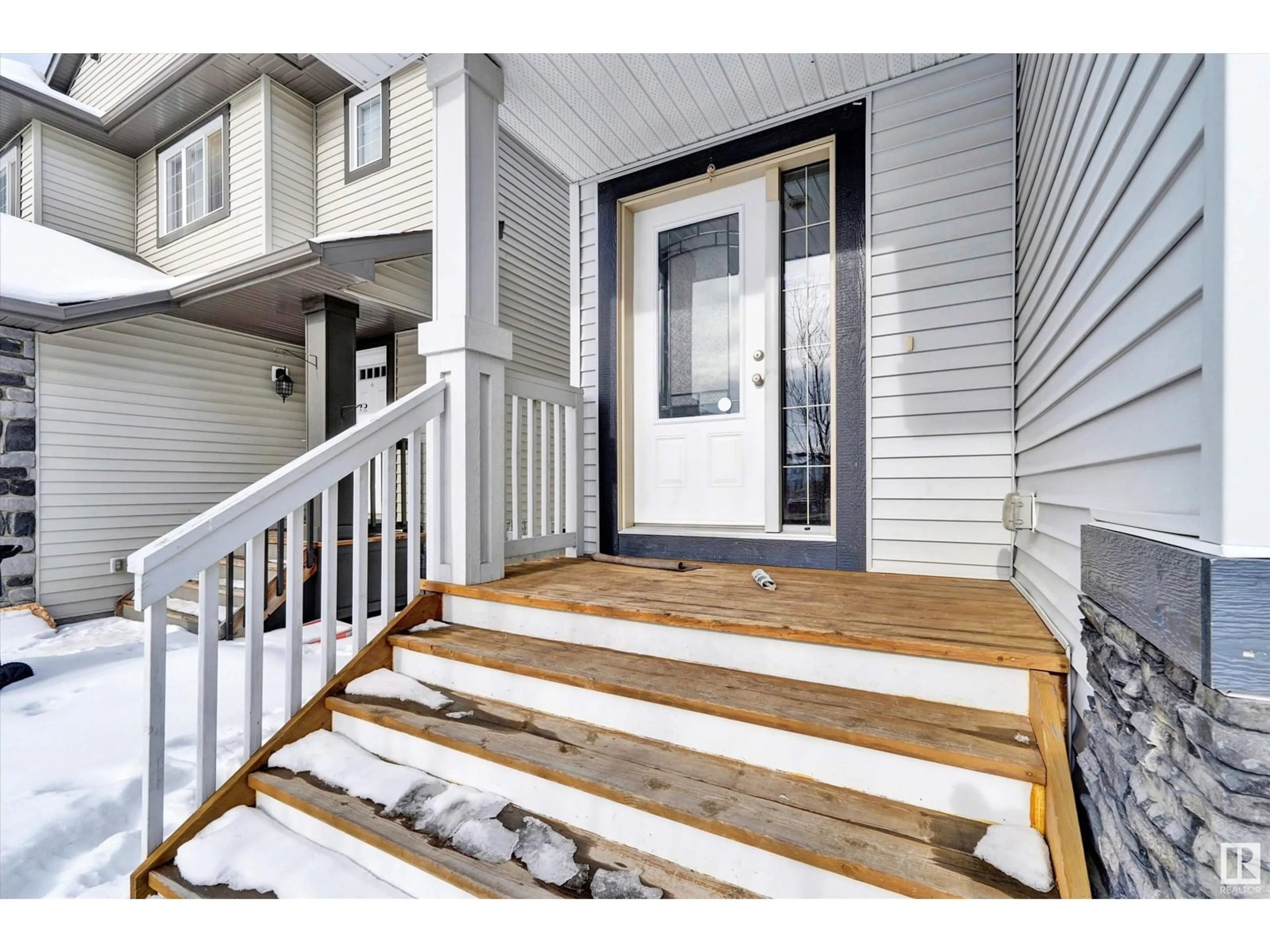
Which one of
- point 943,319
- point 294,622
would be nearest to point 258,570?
point 294,622

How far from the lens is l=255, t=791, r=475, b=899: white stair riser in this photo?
117 centimetres

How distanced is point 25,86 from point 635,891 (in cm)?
969

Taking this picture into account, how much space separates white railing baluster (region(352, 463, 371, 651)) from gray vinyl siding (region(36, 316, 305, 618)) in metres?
4.74

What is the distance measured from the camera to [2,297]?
406 cm

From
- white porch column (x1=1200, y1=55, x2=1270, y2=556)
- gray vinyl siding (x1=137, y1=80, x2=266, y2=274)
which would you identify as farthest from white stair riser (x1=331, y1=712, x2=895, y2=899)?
gray vinyl siding (x1=137, y1=80, x2=266, y2=274)

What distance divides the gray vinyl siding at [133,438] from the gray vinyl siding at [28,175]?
2.85m

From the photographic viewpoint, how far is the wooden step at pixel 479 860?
3.50ft

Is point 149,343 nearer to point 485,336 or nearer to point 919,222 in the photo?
point 485,336

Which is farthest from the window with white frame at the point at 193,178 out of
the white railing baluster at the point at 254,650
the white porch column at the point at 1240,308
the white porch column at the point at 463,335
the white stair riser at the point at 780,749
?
the white porch column at the point at 1240,308

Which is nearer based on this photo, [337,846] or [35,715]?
Result: [337,846]

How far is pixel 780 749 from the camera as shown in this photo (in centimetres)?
127

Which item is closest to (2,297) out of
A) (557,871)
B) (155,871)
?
(155,871)
